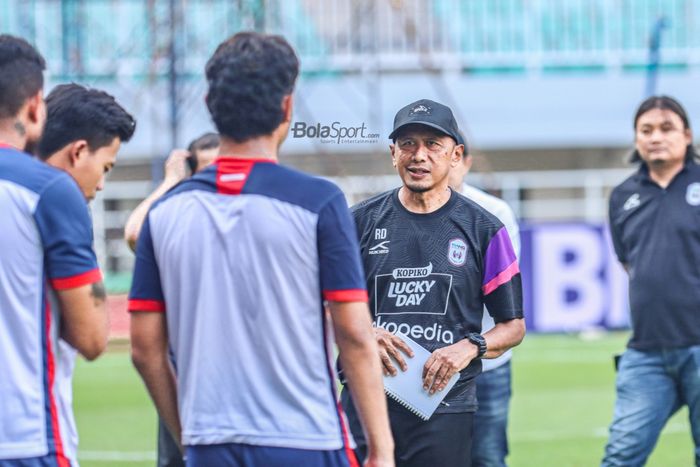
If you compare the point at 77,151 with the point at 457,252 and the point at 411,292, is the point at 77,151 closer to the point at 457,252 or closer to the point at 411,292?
the point at 411,292

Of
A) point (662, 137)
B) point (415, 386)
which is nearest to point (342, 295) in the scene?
point (415, 386)

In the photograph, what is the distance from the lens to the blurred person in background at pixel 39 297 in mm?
3887

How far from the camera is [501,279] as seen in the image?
536cm

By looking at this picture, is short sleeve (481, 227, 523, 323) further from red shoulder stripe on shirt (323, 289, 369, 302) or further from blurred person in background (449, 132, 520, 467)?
blurred person in background (449, 132, 520, 467)

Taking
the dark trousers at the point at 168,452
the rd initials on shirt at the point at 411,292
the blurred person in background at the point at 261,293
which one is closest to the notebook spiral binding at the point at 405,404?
the rd initials on shirt at the point at 411,292

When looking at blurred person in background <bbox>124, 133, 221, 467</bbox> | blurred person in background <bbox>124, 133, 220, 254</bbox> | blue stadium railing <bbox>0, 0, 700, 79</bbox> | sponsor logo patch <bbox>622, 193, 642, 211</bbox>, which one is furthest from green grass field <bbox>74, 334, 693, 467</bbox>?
blue stadium railing <bbox>0, 0, 700, 79</bbox>

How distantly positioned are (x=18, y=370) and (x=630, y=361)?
13.7 feet

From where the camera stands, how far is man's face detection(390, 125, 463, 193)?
5387 mm

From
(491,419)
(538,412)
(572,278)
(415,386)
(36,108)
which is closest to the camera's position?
(36,108)

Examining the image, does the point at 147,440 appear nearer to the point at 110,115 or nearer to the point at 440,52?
the point at 110,115

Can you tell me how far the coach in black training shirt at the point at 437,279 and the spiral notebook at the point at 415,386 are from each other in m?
0.05

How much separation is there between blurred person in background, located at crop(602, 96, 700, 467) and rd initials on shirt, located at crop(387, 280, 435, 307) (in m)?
2.16

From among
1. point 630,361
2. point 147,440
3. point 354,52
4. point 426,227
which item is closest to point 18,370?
point 426,227

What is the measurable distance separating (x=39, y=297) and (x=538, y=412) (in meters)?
9.43
